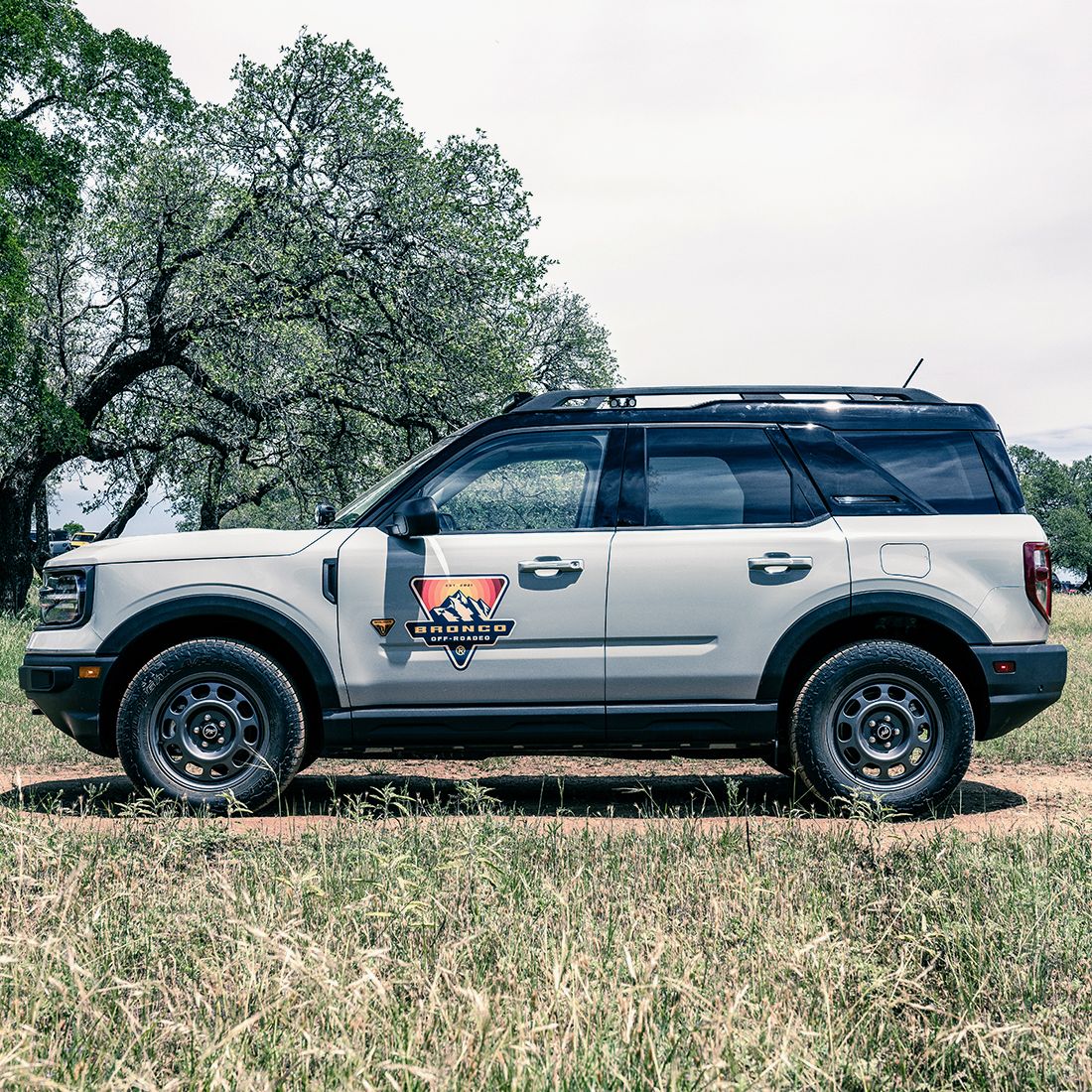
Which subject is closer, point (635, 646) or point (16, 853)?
point (16, 853)

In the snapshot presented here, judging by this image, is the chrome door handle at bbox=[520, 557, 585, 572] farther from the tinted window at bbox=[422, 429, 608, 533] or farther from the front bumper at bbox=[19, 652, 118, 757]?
the front bumper at bbox=[19, 652, 118, 757]

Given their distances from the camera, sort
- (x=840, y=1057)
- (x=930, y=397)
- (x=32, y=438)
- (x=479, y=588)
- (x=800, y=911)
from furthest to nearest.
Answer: (x=32, y=438)
(x=930, y=397)
(x=479, y=588)
(x=800, y=911)
(x=840, y=1057)

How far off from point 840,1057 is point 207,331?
19.0m

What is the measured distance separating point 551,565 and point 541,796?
4.37 ft

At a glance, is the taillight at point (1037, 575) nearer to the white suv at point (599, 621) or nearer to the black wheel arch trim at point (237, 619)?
the white suv at point (599, 621)

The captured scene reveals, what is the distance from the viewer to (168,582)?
6.18 meters

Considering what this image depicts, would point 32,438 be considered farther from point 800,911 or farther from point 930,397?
point 800,911

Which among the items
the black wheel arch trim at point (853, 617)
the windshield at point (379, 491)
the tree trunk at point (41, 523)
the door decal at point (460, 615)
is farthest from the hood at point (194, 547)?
the tree trunk at point (41, 523)

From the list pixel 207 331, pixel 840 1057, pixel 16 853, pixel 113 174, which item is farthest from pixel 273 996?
pixel 113 174

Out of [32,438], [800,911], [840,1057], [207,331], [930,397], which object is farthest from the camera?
[32,438]

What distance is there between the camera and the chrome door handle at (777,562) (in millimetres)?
6105

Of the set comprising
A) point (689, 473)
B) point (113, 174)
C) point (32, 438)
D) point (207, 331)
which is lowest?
point (689, 473)

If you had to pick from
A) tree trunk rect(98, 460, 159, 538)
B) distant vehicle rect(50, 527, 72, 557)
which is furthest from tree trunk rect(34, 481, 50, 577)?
distant vehicle rect(50, 527, 72, 557)

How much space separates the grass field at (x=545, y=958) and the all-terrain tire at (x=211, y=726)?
2.64 ft
